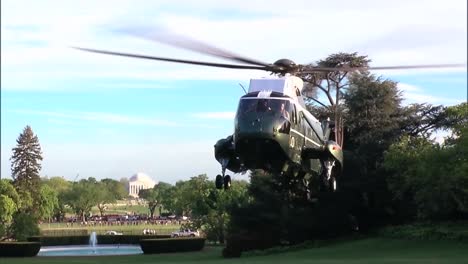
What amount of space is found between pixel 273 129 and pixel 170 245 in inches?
1703

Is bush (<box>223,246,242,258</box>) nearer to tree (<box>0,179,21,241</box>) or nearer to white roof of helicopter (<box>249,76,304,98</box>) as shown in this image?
white roof of helicopter (<box>249,76,304,98</box>)

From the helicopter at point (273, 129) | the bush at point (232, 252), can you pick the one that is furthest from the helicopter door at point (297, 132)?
the bush at point (232, 252)

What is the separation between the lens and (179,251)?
63562 millimetres

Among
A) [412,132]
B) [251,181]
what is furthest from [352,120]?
[251,181]

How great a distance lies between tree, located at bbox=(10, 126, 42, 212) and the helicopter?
9414 centimetres

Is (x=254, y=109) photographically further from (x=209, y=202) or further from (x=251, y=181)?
(x=209, y=202)

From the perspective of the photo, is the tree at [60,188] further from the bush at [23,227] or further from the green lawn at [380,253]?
the green lawn at [380,253]

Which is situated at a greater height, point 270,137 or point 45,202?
point 45,202

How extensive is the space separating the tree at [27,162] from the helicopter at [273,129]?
9414cm

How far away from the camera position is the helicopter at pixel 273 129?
2206 centimetres

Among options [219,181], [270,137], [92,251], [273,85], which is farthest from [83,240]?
[270,137]

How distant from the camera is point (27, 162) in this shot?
118 m

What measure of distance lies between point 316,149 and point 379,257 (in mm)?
16163

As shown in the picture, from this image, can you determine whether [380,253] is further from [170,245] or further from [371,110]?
[170,245]
